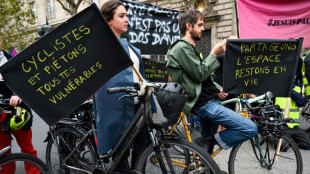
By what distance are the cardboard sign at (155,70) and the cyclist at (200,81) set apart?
5.98 feet

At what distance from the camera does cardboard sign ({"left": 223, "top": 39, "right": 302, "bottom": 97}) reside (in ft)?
8.05

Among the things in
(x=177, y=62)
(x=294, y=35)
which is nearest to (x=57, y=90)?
(x=177, y=62)

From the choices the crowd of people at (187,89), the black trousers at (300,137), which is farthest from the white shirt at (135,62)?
the black trousers at (300,137)

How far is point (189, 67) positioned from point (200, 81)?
0.65 feet

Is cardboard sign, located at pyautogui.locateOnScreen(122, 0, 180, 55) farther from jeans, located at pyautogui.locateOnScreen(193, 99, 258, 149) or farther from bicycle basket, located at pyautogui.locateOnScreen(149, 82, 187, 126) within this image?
bicycle basket, located at pyautogui.locateOnScreen(149, 82, 187, 126)

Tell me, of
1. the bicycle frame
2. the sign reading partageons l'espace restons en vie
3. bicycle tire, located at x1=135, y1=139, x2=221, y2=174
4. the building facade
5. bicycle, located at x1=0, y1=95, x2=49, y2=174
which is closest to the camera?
the sign reading partageons l'espace restons en vie

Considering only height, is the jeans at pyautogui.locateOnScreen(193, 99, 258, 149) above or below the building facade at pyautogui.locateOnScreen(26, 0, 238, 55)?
below

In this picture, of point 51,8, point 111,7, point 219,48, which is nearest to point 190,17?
point 219,48

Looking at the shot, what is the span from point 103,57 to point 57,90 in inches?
17.6

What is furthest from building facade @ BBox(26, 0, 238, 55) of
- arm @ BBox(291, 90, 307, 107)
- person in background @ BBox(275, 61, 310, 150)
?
arm @ BBox(291, 90, 307, 107)

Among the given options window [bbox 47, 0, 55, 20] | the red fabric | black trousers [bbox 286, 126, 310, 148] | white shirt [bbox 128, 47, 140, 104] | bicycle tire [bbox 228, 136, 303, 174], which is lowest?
black trousers [bbox 286, 126, 310, 148]

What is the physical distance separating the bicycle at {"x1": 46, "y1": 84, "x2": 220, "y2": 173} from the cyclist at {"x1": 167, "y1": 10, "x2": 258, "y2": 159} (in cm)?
52

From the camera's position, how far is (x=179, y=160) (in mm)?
2182

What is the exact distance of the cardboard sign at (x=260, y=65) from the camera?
2455 mm
